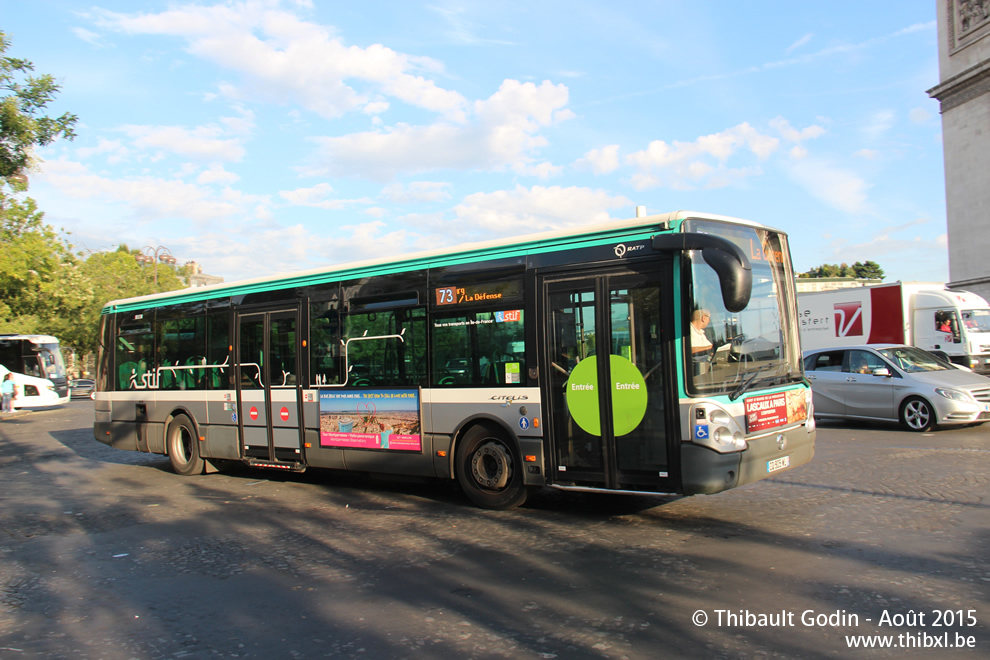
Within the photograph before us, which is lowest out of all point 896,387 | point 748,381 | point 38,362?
point 896,387

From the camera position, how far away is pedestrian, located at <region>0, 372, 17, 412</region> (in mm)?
29203


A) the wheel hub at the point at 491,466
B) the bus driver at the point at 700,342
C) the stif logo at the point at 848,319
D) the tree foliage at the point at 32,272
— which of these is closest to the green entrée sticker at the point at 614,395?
the bus driver at the point at 700,342

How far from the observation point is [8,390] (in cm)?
2928

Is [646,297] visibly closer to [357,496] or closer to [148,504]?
[357,496]

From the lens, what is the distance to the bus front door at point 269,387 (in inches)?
398

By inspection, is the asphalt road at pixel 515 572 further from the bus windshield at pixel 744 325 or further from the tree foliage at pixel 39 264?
the tree foliage at pixel 39 264

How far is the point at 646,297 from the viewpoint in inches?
271

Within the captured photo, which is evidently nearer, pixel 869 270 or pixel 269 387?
pixel 269 387

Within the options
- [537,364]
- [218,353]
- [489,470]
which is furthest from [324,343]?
[537,364]

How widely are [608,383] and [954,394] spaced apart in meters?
8.89

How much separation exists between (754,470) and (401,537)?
10.9ft

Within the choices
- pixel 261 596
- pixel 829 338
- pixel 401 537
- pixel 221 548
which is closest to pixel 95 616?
pixel 261 596

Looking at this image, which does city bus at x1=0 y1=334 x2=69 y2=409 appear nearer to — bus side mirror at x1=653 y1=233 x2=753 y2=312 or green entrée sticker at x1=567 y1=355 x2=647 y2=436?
green entrée sticker at x1=567 y1=355 x2=647 y2=436

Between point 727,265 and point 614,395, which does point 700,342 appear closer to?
point 727,265
